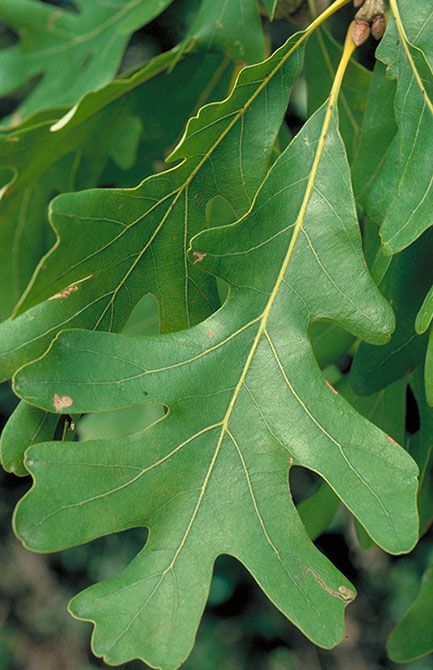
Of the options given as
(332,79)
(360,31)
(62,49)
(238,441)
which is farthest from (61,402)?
(62,49)

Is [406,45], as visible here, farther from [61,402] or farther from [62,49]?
[62,49]

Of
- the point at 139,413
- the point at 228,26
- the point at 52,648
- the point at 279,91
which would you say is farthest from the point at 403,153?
the point at 52,648

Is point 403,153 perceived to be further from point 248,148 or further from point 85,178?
point 85,178

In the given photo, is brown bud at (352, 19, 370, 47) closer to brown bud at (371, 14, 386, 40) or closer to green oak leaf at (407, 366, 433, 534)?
brown bud at (371, 14, 386, 40)

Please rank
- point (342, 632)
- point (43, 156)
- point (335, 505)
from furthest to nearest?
point (335, 505), point (43, 156), point (342, 632)

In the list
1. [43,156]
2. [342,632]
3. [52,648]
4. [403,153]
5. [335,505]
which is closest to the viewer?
[342,632]

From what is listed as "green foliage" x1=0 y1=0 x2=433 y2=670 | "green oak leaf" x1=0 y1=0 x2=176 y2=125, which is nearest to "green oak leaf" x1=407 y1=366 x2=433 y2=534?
"green foliage" x1=0 y1=0 x2=433 y2=670

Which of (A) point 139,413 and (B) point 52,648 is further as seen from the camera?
(B) point 52,648
